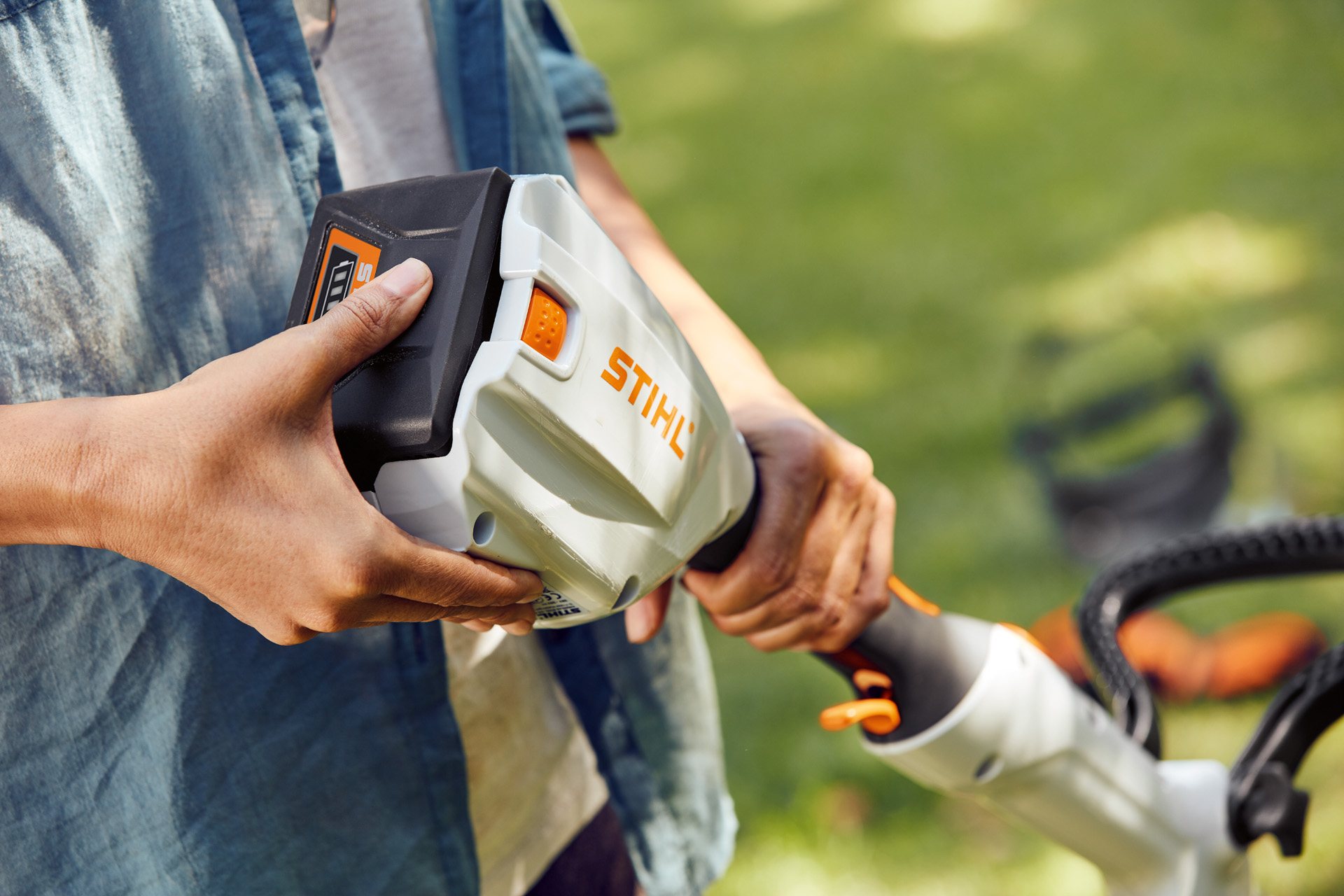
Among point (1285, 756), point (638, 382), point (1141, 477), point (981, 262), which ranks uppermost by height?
point (638, 382)

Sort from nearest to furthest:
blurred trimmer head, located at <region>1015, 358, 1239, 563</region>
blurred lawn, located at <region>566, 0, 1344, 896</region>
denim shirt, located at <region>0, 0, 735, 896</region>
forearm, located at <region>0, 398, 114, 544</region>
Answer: forearm, located at <region>0, 398, 114, 544</region>
denim shirt, located at <region>0, 0, 735, 896</region>
blurred lawn, located at <region>566, 0, 1344, 896</region>
blurred trimmer head, located at <region>1015, 358, 1239, 563</region>

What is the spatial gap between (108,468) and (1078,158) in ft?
11.5

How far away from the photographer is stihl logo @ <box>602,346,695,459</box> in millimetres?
699

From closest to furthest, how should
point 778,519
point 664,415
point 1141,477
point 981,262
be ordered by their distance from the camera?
point 664,415, point 778,519, point 1141,477, point 981,262

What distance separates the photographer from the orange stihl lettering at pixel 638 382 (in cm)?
71

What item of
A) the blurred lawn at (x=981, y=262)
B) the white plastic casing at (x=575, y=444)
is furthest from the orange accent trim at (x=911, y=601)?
the blurred lawn at (x=981, y=262)

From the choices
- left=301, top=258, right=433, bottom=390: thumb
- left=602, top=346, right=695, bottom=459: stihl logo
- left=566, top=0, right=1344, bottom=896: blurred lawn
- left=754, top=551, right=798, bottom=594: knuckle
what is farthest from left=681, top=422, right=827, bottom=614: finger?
left=566, top=0, right=1344, bottom=896: blurred lawn

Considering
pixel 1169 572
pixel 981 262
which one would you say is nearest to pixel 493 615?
pixel 1169 572

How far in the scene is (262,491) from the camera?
55cm

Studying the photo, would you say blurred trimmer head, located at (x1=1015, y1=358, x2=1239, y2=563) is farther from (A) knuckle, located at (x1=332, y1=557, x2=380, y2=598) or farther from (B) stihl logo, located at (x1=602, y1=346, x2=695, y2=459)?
(A) knuckle, located at (x1=332, y1=557, x2=380, y2=598)

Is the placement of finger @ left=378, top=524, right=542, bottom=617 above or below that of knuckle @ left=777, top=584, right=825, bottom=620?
above

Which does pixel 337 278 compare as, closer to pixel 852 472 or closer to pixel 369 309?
pixel 369 309

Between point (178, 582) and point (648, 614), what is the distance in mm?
377

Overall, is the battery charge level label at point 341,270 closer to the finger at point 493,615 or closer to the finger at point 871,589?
the finger at point 493,615
